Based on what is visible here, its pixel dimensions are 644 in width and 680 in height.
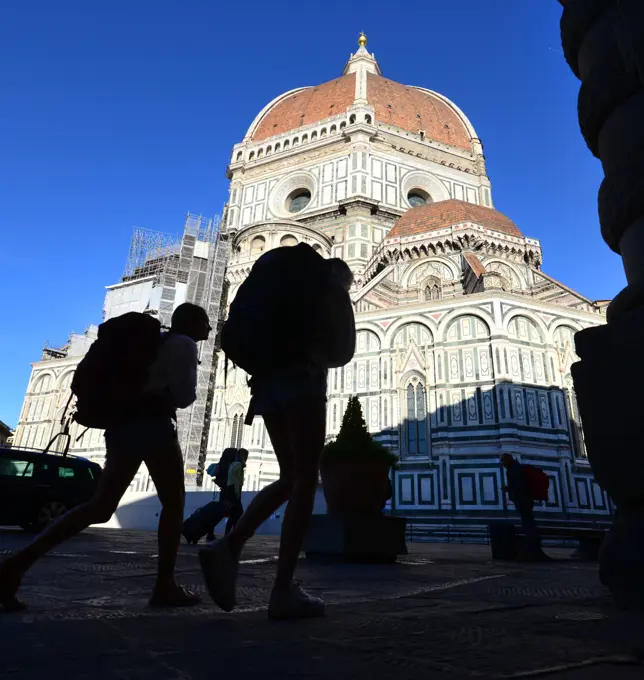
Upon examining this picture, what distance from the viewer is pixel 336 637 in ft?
4.49

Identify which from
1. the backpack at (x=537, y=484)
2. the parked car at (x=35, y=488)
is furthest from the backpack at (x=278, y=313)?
the parked car at (x=35, y=488)

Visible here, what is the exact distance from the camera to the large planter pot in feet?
15.5

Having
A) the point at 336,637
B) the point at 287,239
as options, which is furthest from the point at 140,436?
the point at 287,239

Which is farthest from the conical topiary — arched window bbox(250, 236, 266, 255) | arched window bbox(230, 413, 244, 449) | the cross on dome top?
the cross on dome top

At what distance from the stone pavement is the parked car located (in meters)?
5.97

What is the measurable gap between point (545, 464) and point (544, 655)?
1630 cm

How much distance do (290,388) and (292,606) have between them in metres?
0.73

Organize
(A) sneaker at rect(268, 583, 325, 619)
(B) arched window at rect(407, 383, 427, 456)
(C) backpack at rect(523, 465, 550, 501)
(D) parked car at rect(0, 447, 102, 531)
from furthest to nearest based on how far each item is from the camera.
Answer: (B) arched window at rect(407, 383, 427, 456)
(D) parked car at rect(0, 447, 102, 531)
(C) backpack at rect(523, 465, 550, 501)
(A) sneaker at rect(268, 583, 325, 619)

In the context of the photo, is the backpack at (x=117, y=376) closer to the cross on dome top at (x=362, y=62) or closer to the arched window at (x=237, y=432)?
the arched window at (x=237, y=432)

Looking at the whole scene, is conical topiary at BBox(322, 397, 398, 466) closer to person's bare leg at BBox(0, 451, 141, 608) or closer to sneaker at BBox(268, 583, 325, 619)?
person's bare leg at BBox(0, 451, 141, 608)

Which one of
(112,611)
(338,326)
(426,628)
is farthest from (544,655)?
(112,611)

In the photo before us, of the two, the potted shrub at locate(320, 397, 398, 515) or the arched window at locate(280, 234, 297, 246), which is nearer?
the potted shrub at locate(320, 397, 398, 515)

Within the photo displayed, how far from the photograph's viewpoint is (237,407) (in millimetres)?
20906

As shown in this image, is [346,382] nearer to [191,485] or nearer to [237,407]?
[237,407]
